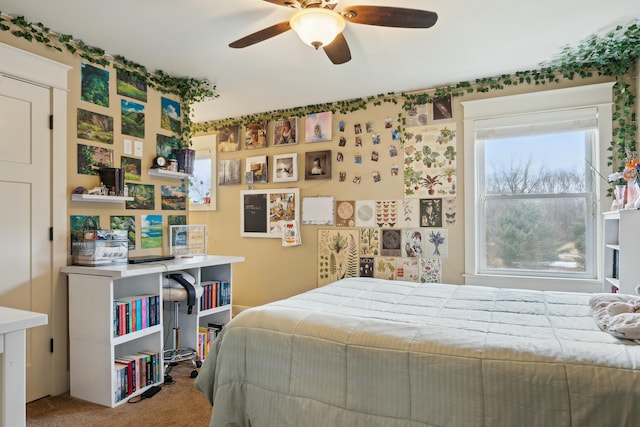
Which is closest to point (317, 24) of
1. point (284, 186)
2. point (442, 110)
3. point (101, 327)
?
point (442, 110)

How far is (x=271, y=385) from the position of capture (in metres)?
1.83

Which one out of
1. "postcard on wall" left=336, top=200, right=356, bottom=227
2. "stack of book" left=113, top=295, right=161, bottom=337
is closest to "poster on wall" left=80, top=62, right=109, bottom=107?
"stack of book" left=113, top=295, right=161, bottom=337

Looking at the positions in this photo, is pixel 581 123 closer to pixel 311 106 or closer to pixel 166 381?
pixel 311 106

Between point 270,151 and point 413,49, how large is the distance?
6.96 ft

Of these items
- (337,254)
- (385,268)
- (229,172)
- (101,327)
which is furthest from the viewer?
(229,172)

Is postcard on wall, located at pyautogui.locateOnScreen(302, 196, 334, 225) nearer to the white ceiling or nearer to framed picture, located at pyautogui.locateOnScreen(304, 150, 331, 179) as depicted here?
framed picture, located at pyautogui.locateOnScreen(304, 150, 331, 179)

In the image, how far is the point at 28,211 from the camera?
102 inches

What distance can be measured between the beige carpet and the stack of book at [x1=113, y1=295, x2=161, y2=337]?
463 millimetres

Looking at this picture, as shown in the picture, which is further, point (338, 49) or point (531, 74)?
point (531, 74)

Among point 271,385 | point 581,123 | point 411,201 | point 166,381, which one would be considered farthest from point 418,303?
point 581,123

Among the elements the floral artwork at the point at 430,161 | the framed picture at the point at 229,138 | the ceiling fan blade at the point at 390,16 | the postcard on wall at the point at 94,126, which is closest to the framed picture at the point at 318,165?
the floral artwork at the point at 430,161

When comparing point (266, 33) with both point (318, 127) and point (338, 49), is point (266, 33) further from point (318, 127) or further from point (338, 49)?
point (318, 127)

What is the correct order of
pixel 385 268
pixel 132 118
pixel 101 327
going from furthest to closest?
1. pixel 385 268
2. pixel 132 118
3. pixel 101 327

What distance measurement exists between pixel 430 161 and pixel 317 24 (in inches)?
81.6
